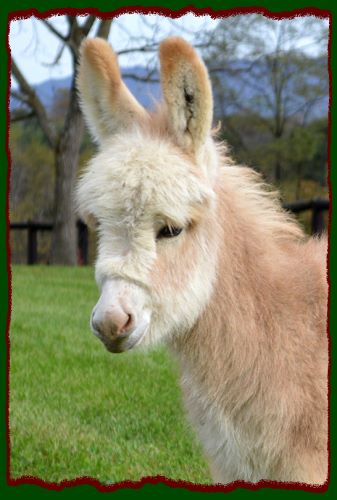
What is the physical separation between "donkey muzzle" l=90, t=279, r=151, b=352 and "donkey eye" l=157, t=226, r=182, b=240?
25cm

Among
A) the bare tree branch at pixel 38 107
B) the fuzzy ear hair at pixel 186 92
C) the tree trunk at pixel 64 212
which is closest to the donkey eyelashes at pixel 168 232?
the fuzzy ear hair at pixel 186 92

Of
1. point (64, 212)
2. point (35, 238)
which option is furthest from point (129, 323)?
point (35, 238)

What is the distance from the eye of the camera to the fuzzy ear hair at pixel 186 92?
8.66 ft

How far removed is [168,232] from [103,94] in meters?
0.74

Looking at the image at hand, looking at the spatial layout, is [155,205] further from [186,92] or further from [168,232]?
[186,92]

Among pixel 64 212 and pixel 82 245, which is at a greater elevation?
pixel 64 212

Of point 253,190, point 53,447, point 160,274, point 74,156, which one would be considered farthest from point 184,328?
point 74,156

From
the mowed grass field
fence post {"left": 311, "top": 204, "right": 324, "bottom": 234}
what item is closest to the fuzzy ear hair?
the mowed grass field

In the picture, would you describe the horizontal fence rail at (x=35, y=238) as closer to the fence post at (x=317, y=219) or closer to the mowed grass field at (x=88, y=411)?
the mowed grass field at (x=88, y=411)

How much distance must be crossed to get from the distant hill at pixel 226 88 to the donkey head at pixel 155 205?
26 centimetres

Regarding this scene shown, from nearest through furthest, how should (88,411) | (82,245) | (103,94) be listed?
(103,94), (88,411), (82,245)

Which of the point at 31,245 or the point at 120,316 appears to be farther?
the point at 31,245

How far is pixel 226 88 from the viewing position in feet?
29.1

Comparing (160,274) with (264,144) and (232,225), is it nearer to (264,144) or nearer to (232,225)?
(232,225)
